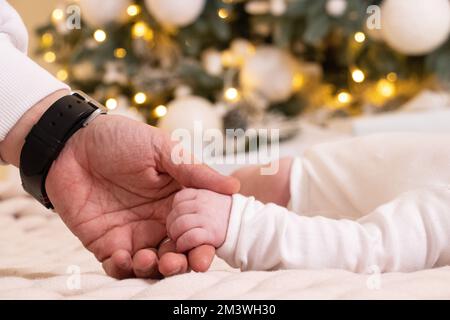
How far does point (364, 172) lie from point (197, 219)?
0.35 metres

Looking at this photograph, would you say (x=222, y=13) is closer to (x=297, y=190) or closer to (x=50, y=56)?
(x=50, y=56)

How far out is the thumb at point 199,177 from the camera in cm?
78

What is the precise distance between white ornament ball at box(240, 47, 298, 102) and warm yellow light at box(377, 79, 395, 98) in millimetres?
323

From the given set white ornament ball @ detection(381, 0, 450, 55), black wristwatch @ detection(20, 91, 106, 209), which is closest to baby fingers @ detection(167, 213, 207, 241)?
black wristwatch @ detection(20, 91, 106, 209)

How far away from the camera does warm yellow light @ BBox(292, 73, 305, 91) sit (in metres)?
2.57

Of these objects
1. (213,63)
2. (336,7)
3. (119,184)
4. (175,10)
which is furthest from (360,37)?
(119,184)

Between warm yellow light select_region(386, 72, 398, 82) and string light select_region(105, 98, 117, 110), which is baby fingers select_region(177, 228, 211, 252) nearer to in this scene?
string light select_region(105, 98, 117, 110)

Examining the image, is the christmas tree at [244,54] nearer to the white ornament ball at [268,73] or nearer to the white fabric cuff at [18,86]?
the white ornament ball at [268,73]
